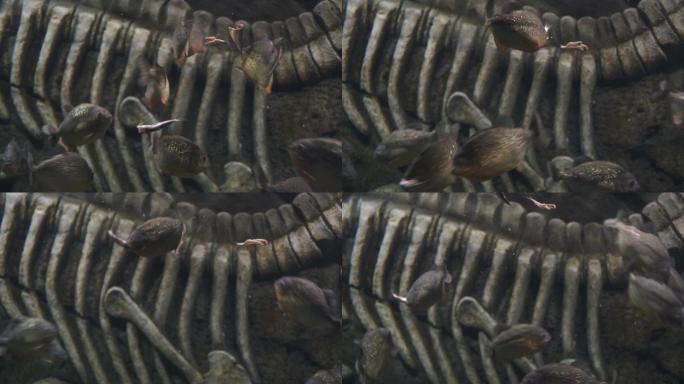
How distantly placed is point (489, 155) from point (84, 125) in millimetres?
1129

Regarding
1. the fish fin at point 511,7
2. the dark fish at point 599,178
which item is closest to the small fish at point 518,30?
the fish fin at point 511,7

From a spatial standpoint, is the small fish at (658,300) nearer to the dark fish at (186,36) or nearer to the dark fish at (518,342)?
the dark fish at (518,342)

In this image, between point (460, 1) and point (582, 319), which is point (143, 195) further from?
point (582, 319)

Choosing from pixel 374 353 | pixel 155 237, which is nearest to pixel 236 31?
pixel 155 237

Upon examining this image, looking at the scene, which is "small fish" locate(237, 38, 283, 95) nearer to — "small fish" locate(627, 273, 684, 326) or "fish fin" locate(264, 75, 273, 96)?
"fish fin" locate(264, 75, 273, 96)

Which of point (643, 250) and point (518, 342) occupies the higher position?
point (643, 250)

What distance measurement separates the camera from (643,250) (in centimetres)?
223

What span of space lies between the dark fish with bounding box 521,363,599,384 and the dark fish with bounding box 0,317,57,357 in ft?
4.48

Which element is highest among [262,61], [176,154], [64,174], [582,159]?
[262,61]

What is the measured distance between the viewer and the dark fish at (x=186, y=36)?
2.25 metres

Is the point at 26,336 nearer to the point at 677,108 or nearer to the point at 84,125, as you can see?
the point at 84,125

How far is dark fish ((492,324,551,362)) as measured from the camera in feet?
7.30

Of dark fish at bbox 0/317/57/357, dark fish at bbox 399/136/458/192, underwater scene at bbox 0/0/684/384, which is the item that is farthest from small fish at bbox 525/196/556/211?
dark fish at bbox 0/317/57/357

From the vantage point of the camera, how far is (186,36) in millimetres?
2252
